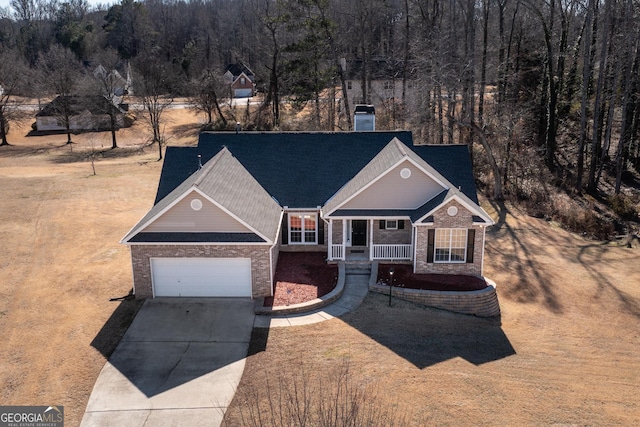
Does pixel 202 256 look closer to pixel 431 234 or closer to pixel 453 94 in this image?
pixel 431 234

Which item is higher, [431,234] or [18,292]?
[431,234]

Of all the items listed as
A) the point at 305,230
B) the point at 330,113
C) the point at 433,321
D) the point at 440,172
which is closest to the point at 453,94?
the point at 330,113

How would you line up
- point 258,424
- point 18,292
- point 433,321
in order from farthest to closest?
point 18,292 → point 433,321 → point 258,424

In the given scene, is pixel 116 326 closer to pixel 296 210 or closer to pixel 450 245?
pixel 296 210

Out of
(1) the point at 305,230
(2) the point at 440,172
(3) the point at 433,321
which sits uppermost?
(2) the point at 440,172

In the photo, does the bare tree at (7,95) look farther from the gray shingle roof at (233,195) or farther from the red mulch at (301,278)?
the red mulch at (301,278)

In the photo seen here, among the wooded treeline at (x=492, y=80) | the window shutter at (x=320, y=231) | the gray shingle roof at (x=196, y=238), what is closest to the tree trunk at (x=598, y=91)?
the wooded treeline at (x=492, y=80)

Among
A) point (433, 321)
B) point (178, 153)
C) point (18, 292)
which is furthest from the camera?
point (178, 153)
